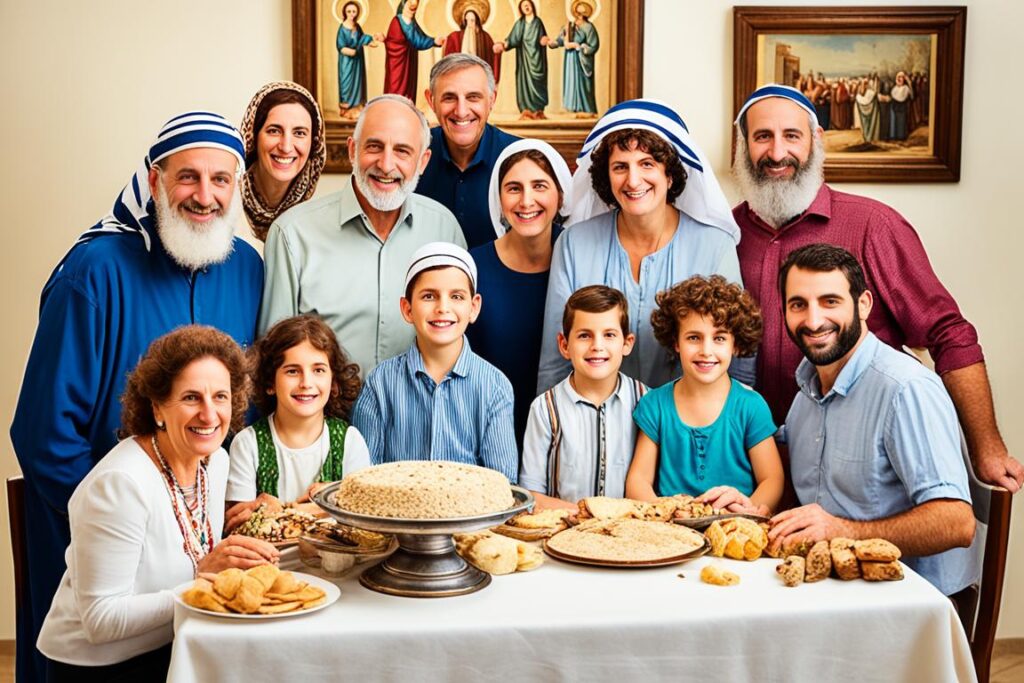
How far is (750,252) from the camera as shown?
4055 mm

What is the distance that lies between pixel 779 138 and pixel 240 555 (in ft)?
8.58

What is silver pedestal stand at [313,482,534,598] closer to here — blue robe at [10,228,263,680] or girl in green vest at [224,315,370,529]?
girl in green vest at [224,315,370,529]

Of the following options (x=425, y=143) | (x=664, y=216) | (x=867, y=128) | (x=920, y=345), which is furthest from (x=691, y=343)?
(x=867, y=128)

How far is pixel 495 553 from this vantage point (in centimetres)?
247

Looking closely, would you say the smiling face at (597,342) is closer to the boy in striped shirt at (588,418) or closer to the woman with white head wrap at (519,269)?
the boy in striped shirt at (588,418)

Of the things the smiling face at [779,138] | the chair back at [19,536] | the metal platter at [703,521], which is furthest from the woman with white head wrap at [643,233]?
the chair back at [19,536]

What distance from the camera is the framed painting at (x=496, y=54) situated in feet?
16.5

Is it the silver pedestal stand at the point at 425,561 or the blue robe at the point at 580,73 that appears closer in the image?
the silver pedestal stand at the point at 425,561

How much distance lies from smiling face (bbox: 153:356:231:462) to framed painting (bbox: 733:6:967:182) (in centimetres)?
331

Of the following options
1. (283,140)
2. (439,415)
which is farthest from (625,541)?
(283,140)

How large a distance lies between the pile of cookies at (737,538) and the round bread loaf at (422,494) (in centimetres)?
57

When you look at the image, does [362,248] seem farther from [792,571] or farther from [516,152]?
[792,571]

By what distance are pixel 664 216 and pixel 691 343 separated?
606mm

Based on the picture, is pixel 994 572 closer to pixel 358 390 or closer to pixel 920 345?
pixel 920 345
